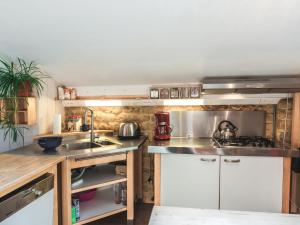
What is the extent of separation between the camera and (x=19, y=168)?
1.49 m

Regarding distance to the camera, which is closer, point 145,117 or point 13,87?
point 13,87

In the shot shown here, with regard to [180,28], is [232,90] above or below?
below

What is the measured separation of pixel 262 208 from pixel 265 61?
1.38m

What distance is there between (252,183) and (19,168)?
1973 mm

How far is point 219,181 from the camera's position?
2.17 metres

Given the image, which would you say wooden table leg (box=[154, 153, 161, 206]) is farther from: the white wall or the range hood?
the white wall

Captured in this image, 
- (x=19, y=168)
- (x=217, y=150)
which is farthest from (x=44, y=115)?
(x=217, y=150)

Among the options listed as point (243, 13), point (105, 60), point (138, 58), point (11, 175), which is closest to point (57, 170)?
point (11, 175)

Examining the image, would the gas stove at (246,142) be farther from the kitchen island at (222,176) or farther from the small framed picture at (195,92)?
the small framed picture at (195,92)

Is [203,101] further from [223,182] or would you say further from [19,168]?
[19,168]

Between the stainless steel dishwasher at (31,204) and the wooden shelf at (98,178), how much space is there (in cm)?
37

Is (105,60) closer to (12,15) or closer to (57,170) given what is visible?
(12,15)

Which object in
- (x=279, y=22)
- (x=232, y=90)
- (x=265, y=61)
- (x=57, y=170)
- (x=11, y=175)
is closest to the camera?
(x=11, y=175)

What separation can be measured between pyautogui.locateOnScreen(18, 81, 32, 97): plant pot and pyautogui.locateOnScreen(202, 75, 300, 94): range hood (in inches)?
66.6
